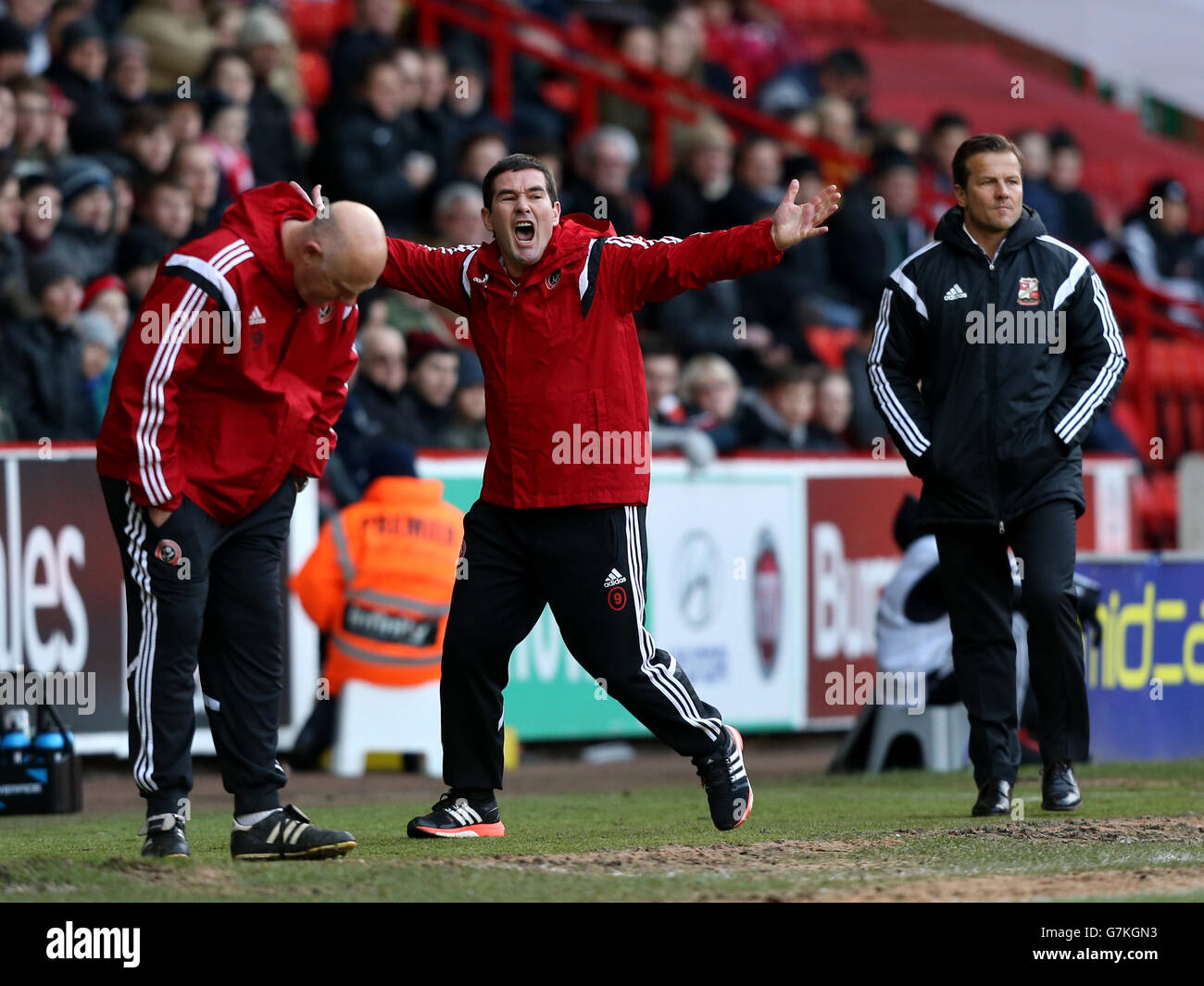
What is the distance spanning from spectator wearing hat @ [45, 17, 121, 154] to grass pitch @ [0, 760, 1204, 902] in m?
5.33

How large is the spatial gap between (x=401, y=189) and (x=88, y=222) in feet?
8.44

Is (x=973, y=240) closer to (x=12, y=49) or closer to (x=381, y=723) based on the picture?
(x=381, y=723)

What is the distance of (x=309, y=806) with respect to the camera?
9.61 metres

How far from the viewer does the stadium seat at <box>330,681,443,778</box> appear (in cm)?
1138

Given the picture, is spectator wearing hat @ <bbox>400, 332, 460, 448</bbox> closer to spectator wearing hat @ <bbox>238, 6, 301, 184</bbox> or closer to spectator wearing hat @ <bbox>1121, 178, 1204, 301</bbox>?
spectator wearing hat @ <bbox>238, 6, 301, 184</bbox>

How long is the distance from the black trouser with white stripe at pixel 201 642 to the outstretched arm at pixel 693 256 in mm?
1254

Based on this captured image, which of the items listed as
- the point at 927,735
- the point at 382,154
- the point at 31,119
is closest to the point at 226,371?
the point at 927,735

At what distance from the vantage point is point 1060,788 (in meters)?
8.25

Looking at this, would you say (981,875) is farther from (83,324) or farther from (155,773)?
(83,324)

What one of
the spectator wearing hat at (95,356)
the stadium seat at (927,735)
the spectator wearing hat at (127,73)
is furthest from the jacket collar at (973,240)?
the spectator wearing hat at (127,73)

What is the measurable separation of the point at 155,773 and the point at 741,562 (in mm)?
6911
